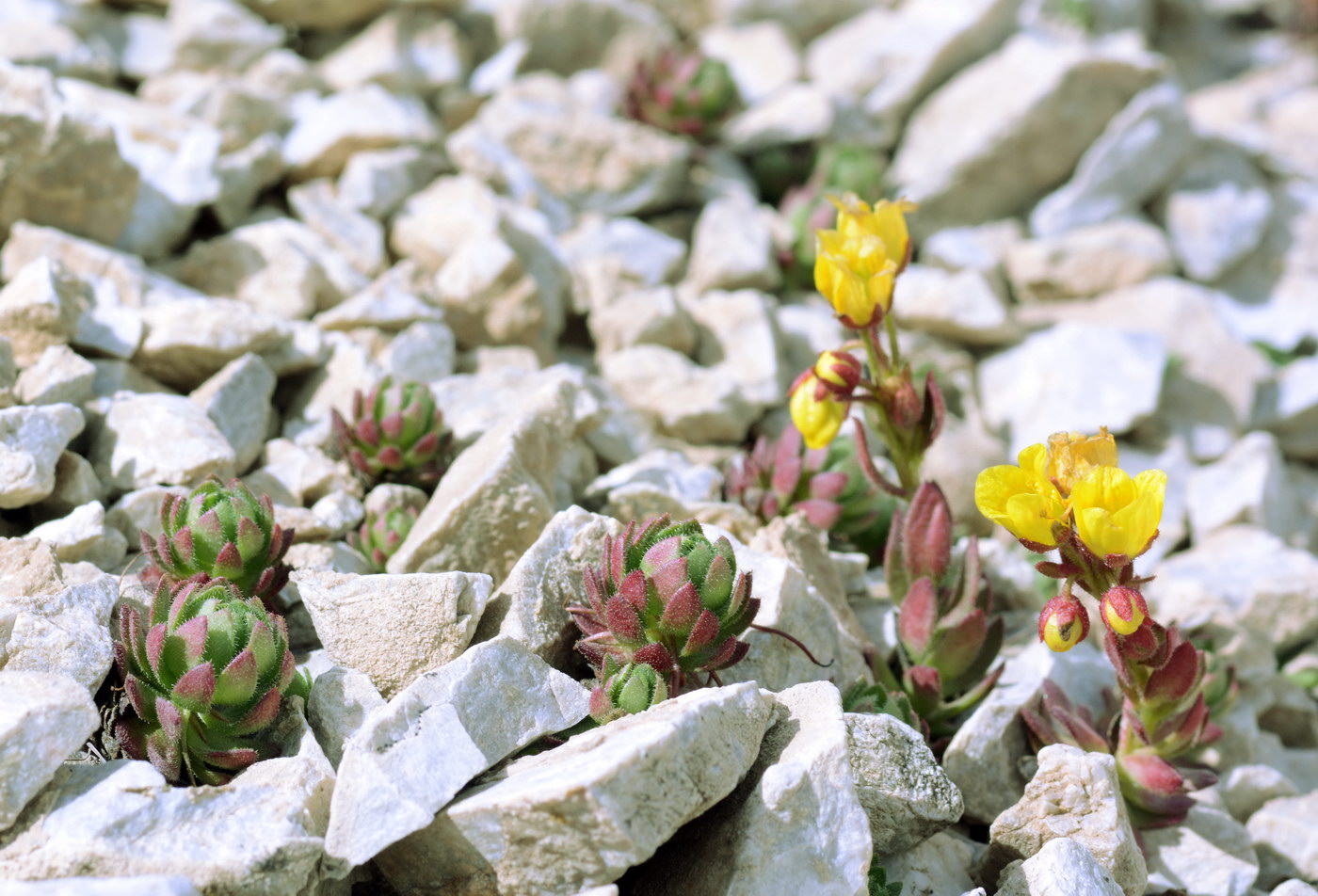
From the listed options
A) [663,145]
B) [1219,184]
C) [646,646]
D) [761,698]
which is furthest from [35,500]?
[1219,184]

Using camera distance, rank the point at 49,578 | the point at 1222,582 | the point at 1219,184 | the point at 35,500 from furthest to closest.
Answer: the point at 1219,184 < the point at 1222,582 < the point at 35,500 < the point at 49,578

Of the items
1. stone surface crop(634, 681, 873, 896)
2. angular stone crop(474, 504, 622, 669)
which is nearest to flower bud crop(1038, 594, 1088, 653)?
stone surface crop(634, 681, 873, 896)

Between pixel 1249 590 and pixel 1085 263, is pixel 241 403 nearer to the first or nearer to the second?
pixel 1249 590

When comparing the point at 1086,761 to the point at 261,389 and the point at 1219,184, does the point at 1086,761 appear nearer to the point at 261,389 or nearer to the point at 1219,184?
the point at 261,389

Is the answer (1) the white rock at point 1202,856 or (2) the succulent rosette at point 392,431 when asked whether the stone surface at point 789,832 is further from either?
(2) the succulent rosette at point 392,431

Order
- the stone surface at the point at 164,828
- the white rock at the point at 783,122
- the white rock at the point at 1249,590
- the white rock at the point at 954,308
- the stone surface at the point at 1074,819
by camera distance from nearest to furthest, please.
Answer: the stone surface at the point at 164,828 < the stone surface at the point at 1074,819 < the white rock at the point at 1249,590 < the white rock at the point at 954,308 < the white rock at the point at 783,122

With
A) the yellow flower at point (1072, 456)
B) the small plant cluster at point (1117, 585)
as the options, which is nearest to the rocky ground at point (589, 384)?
the small plant cluster at point (1117, 585)
